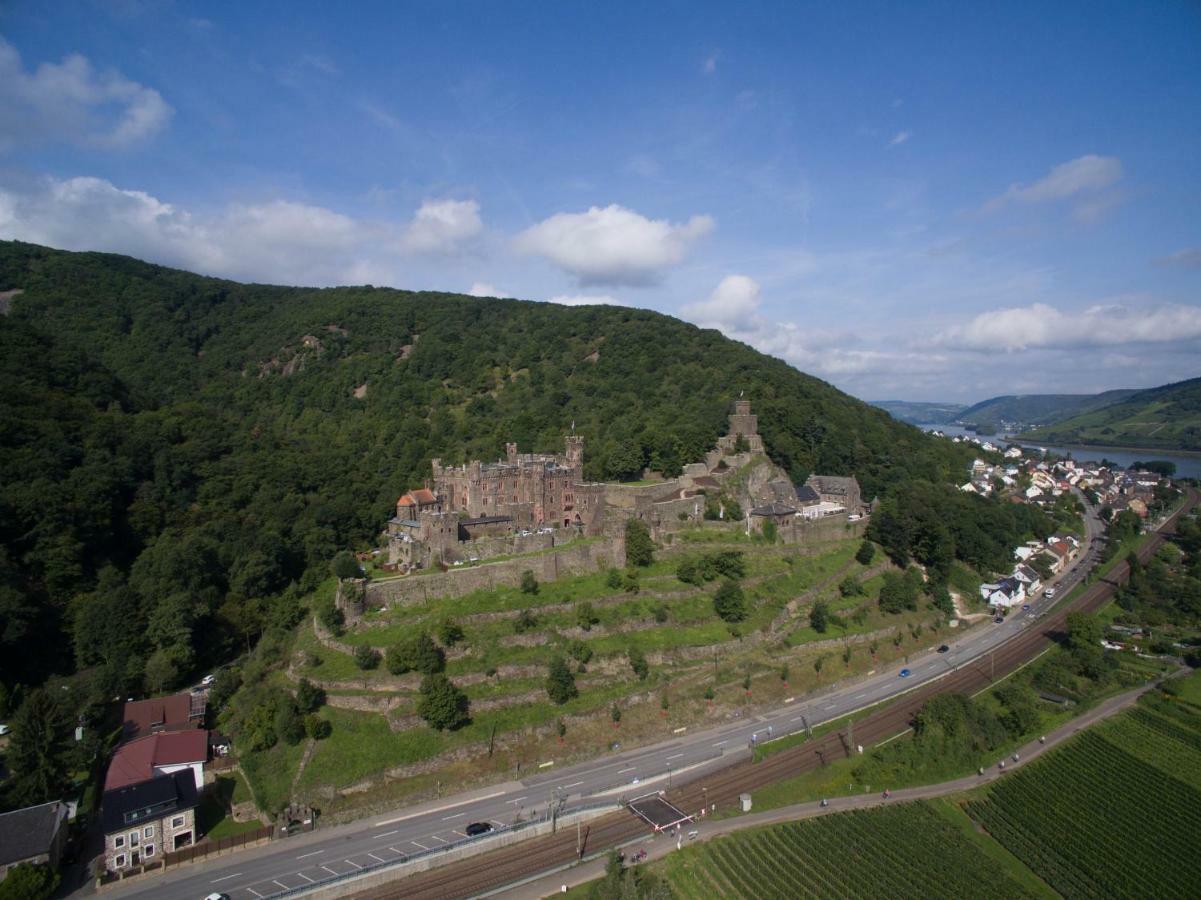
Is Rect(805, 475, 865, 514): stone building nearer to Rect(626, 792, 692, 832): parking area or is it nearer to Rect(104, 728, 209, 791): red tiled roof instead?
Rect(626, 792, 692, 832): parking area

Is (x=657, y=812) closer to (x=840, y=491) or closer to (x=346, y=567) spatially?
(x=346, y=567)

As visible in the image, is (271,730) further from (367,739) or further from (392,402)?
(392,402)

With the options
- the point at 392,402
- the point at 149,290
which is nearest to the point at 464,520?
the point at 392,402

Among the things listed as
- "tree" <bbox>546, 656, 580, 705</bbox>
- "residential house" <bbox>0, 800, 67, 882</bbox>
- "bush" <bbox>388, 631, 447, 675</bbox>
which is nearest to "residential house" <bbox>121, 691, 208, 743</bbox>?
"residential house" <bbox>0, 800, 67, 882</bbox>

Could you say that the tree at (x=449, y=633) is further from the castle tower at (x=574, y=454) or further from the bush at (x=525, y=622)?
the castle tower at (x=574, y=454)

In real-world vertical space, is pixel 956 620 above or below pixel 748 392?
below

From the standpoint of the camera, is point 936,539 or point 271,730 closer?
point 271,730

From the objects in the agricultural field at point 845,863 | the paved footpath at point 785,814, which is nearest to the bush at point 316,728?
the paved footpath at point 785,814
